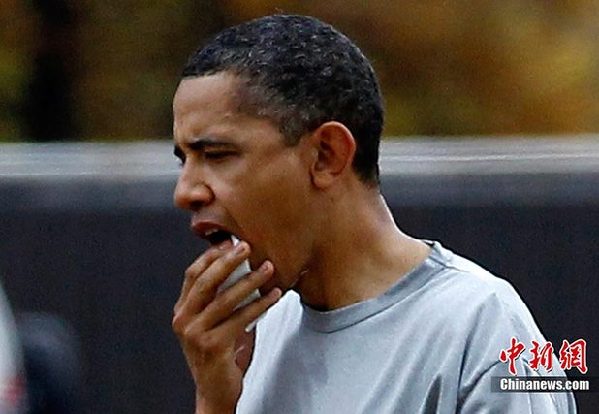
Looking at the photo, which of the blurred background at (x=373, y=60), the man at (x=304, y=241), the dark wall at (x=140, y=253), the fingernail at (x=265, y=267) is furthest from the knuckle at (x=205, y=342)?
the blurred background at (x=373, y=60)

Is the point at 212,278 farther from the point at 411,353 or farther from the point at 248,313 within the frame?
the point at 411,353

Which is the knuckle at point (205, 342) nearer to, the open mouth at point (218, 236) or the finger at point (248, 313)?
the finger at point (248, 313)

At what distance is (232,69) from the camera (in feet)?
7.47

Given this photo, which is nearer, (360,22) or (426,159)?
(426,159)

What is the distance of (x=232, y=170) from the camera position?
226 centimetres

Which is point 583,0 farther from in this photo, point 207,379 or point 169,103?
point 207,379

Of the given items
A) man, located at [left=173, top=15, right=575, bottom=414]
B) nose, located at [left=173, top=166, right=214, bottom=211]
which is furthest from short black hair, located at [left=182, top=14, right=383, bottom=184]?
nose, located at [left=173, top=166, right=214, bottom=211]

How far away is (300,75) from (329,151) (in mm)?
128

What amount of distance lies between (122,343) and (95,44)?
1687 millimetres

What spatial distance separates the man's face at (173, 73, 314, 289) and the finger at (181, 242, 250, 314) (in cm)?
3

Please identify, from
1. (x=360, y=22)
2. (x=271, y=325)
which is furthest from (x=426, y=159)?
(x=271, y=325)

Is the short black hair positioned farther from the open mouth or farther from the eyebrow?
the open mouth

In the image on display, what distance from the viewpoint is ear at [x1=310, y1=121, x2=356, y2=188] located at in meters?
2.29

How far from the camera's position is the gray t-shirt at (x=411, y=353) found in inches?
83.2
